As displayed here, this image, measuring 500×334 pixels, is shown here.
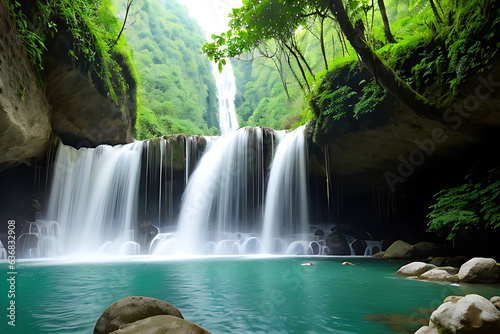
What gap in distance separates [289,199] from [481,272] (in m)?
8.75

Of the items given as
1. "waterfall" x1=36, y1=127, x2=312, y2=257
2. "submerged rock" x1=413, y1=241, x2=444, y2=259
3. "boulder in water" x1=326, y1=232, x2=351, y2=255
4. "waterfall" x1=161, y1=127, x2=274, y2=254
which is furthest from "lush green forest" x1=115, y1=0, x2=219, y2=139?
"submerged rock" x1=413, y1=241, x2=444, y2=259

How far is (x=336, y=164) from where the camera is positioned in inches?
495

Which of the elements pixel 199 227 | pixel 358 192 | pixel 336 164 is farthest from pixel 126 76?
pixel 358 192

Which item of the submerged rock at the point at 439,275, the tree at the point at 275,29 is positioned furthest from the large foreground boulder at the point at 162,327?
the submerged rock at the point at 439,275

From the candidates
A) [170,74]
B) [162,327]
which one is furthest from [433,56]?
[170,74]

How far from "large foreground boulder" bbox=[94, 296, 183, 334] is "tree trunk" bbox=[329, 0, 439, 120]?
5.22 m

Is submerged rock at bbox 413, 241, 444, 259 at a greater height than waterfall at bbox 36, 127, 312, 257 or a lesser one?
lesser

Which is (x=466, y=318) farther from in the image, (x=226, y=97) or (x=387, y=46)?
(x=226, y=97)

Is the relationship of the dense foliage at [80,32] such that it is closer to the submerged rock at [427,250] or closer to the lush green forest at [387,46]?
the lush green forest at [387,46]

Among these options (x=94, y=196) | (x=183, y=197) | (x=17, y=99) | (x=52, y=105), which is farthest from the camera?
(x=183, y=197)

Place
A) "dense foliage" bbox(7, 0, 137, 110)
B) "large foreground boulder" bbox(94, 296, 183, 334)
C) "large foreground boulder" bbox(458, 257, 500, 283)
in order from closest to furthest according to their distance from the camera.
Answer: "large foreground boulder" bbox(94, 296, 183, 334) → "large foreground boulder" bbox(458, 257, 500, 283) → "dense foliage" bbox(7, 0, 137, 110)

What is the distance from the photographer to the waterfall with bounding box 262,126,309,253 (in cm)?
1373

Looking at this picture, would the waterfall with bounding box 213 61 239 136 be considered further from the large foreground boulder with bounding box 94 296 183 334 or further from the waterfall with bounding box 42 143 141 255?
the large foreground boulder with bounding box 94 296 183 334

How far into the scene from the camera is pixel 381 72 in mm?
6379
